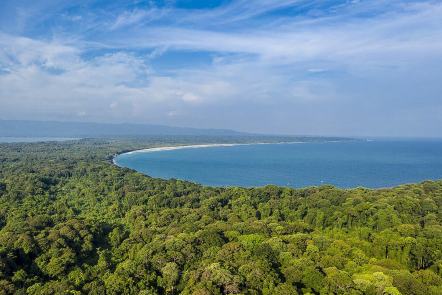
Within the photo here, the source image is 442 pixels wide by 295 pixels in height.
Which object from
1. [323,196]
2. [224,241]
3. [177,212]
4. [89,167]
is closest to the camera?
[224,241]

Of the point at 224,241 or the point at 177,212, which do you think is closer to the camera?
the point at 224,241

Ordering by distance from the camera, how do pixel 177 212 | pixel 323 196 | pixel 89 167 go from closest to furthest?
pixel 177 212 < pixel 323 196 < pixel 89 167

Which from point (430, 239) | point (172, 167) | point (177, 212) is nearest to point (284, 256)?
point (430, 239)

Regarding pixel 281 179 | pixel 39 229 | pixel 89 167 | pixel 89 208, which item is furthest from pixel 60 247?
pixel 281 179

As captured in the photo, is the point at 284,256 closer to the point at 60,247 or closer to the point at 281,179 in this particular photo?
the point at 60,247

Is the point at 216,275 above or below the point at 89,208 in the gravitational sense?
above

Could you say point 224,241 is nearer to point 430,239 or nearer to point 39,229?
point 430,239
